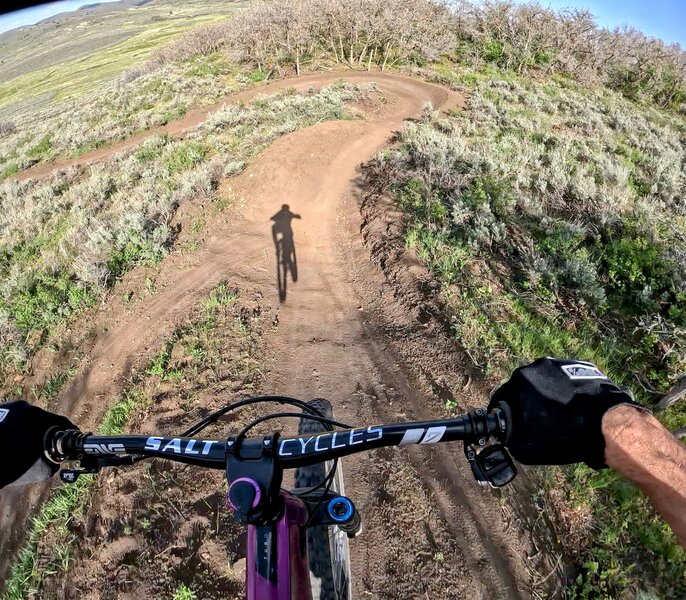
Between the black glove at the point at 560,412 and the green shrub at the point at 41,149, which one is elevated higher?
the black glove at the point at 560,412

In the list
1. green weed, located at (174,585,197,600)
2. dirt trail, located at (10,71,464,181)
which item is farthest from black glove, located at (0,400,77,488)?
dirt trail, located at (10,71,464,181)

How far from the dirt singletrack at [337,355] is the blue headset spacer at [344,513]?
2050 mm

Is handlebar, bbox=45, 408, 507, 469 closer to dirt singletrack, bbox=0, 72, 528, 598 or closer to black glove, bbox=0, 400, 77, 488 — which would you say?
black glove, bbox=0, 400, 77, 488

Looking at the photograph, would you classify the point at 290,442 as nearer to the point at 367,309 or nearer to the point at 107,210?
the point at 367,309

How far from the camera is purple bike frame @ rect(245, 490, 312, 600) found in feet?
5.78

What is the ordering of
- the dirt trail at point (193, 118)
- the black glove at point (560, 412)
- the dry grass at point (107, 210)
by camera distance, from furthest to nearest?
the dirt trail at point (193, 118), the dry grass at point (107, 210), the black glove at point (560, 412)

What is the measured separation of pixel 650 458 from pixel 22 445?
2.65 m

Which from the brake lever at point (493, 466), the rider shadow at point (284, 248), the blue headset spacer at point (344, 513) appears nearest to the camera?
the brake lever at point (493, 466)

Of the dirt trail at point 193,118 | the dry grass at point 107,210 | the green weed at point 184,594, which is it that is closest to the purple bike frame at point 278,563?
the green weed at point 184,594

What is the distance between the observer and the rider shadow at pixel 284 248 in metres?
8.51

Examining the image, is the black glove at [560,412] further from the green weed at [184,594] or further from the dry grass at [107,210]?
the dry grass at [107,210]

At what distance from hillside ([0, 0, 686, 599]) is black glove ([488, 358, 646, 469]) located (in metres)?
2.88

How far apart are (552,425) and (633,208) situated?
988 centimetres

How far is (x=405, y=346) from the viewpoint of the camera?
6332 mm
